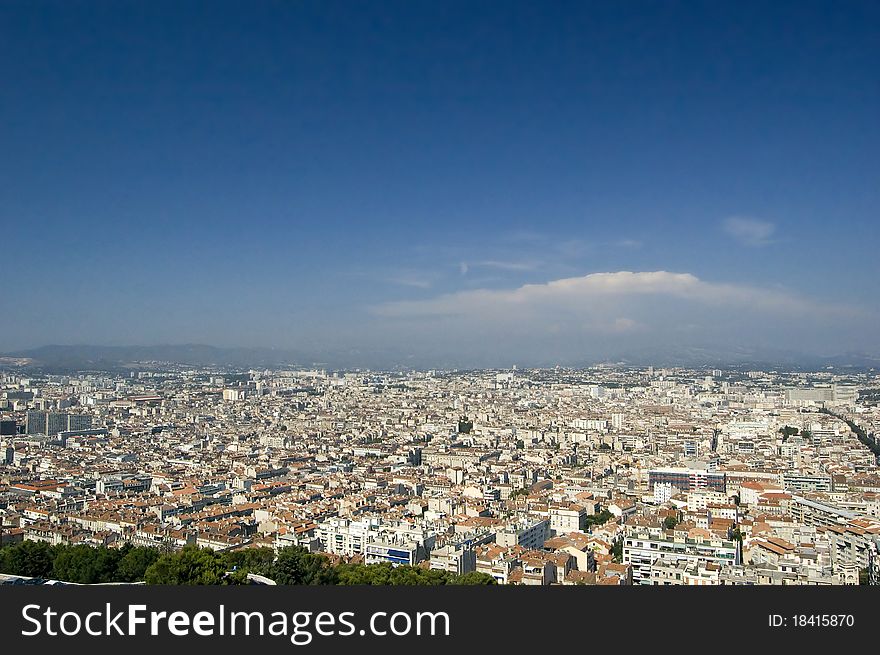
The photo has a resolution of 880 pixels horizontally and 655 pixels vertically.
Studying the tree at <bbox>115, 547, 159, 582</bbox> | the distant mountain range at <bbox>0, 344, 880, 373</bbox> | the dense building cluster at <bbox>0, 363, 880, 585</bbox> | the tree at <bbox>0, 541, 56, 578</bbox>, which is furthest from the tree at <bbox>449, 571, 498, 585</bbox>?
the distant mountain range at <bbox>0, 344, 880, 373</bbox>

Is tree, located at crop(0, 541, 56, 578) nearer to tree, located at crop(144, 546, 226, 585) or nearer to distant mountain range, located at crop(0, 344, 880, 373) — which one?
tree, located at crop(144, 546, 226, 585)

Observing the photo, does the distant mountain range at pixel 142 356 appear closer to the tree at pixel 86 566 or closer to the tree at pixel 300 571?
the tree at pixel 86 566

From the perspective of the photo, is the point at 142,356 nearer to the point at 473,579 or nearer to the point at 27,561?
the point at 27,561

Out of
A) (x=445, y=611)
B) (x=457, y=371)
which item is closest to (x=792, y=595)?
(x=445, y=611)

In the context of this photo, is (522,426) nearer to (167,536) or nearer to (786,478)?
(786,478)

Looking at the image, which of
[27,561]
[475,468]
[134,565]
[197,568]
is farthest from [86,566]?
[475,468]

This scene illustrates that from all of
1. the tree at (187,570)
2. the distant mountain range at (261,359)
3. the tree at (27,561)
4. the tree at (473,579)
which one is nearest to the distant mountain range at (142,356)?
the distant mountain range at (261,359)
